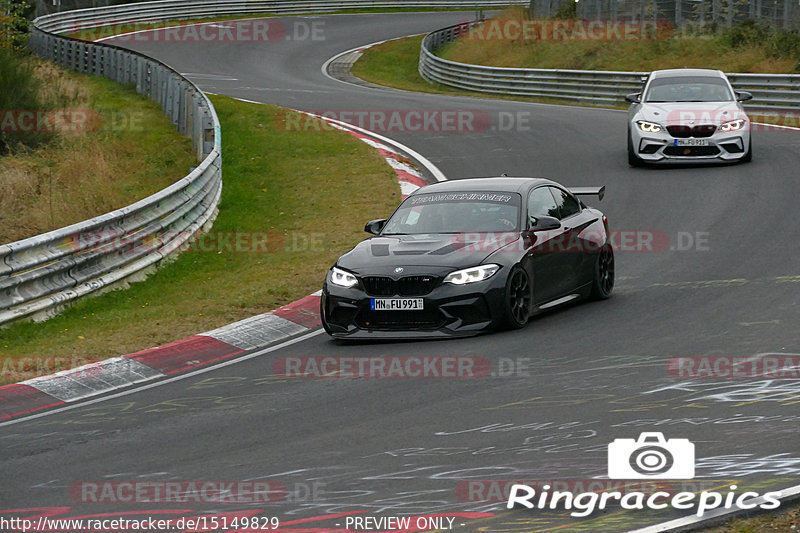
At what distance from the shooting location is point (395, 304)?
11.2 m

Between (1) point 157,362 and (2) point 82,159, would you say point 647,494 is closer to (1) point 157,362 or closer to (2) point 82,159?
(1) point 157,362

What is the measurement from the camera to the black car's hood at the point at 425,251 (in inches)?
445

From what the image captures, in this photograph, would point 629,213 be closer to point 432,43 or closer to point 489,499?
point 489,499

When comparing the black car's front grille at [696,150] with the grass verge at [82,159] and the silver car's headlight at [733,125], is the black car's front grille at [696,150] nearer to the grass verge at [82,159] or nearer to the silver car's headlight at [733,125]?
the silver car's headlight at [733,125]

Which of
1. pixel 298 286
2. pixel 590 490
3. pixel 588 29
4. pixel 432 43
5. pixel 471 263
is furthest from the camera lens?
pixel 432 43

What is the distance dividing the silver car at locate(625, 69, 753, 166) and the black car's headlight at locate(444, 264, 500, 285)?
410 inches

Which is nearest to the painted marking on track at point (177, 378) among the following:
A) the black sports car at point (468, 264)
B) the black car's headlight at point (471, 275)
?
the black sports car at point (468, 264)

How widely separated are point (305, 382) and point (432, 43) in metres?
39.4

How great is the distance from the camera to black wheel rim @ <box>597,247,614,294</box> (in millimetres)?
12883

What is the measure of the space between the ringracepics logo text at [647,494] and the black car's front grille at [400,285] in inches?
155

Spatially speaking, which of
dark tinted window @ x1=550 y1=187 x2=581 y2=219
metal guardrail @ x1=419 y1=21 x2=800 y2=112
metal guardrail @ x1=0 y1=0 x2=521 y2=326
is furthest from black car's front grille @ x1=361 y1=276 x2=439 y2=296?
metal guardrail @ x1=419 y1=21 x2=800 y2=112

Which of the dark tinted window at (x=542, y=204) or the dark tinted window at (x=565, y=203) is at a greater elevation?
the dark tinted window at (x=542, y=204)

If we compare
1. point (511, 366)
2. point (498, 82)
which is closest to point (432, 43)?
point (498, 82)

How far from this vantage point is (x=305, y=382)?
32.4 ft
